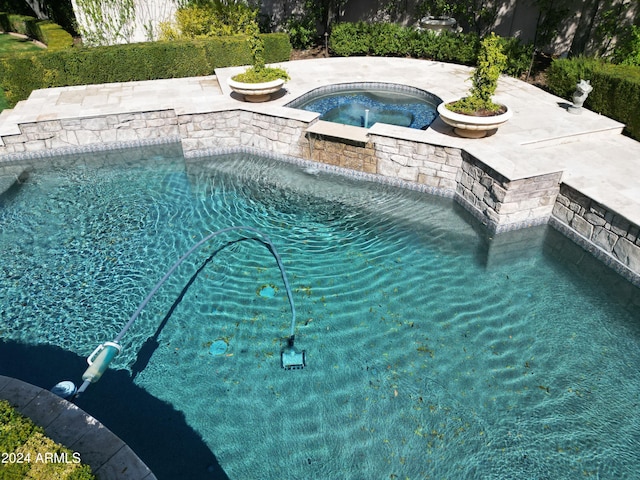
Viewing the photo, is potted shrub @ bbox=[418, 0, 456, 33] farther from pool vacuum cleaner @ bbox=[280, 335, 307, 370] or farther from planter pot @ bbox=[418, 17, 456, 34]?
pool vacuum cleaner @ bbox=[280, 335, 307, 370]

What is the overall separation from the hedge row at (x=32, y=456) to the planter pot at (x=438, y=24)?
1693cm

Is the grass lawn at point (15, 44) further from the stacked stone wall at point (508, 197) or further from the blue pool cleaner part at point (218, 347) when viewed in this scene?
the stacked stone wall at point (508, 197)

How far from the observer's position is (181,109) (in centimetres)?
1129

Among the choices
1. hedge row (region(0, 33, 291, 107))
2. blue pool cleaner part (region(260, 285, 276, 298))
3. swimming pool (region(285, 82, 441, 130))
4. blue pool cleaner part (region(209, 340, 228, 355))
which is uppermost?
hedge row (region(0, 33, 291, 107))

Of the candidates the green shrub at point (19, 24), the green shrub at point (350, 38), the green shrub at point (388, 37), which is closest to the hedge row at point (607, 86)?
the green shrub at point (388, 37)

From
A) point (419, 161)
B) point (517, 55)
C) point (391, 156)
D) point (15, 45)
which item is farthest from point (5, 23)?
point (517, 55)

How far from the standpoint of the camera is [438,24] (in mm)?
16625

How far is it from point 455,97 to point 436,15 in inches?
255

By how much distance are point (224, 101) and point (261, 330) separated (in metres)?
7.39

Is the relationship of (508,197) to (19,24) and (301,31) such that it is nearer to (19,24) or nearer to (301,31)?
(301,31)

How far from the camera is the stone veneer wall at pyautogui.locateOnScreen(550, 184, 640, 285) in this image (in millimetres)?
7449

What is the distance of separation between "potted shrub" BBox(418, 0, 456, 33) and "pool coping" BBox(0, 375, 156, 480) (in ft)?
54.4

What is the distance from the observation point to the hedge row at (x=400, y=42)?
51.6 feet

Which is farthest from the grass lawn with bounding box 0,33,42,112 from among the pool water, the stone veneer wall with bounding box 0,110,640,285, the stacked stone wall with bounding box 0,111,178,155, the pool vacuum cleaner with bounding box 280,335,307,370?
the pool vacuum cleaner with bounding box 280,335,307,370
